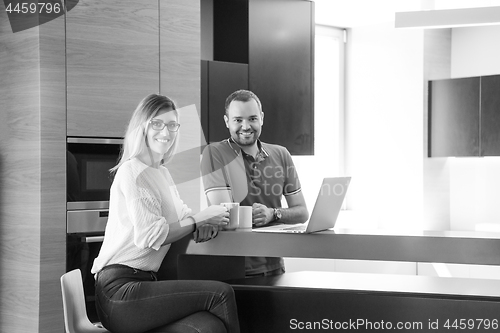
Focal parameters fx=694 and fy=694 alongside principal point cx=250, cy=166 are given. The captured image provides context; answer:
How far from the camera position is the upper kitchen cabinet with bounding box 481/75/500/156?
5613mm

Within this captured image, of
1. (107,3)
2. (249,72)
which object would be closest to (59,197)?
(107,3)

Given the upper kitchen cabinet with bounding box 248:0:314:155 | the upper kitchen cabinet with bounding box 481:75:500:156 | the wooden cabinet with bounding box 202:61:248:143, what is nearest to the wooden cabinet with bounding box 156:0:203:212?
the wooden cabinet with bounding box 202:61:248:143

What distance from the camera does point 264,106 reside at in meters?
4.69

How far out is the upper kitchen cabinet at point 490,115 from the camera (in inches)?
221

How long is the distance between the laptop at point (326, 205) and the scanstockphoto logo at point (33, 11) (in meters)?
1.68

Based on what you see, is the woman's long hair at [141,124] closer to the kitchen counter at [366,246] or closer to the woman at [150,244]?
the woman at [150,244]

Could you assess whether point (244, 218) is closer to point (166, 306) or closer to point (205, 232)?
point (205, 232)

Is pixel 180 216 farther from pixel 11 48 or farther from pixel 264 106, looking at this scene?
pixel 264 106

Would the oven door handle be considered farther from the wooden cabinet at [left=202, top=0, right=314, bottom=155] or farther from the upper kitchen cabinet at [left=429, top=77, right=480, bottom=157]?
the upper kitchen cabinet at [left=429, top=77, right=480, bottom=157]

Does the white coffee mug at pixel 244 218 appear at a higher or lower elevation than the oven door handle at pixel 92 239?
higher

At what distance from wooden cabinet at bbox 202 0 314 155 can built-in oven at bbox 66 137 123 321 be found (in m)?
1.09

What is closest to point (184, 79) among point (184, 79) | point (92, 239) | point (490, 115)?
point (184, 79)

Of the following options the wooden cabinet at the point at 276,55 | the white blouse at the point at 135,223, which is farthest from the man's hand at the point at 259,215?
the wooden cabinet at the point at 276,55

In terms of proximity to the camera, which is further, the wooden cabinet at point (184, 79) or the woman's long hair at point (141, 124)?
the wooden cabinet at point (184, 79)
